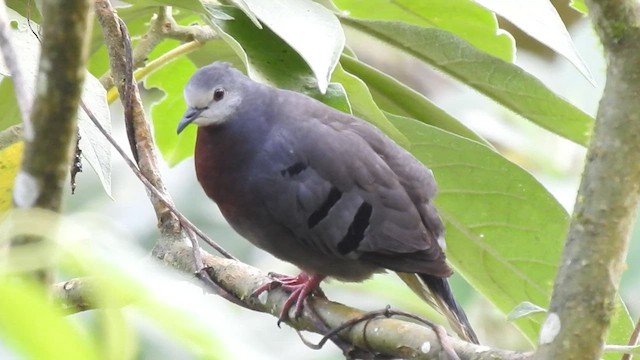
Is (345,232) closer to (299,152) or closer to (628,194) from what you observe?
(299,152)

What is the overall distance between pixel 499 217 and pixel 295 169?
0.35 meters

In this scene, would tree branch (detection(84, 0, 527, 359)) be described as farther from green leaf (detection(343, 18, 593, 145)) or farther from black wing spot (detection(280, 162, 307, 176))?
green leaf (detection(343, 18, 593, 145))

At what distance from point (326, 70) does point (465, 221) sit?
0.60 meters

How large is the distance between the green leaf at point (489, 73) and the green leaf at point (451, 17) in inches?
3.9

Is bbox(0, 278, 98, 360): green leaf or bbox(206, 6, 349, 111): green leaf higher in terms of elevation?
bbox(0, 278, 98, 360): green leaf

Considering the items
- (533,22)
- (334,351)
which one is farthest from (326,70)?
(334,351)

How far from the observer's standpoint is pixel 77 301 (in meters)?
1.26

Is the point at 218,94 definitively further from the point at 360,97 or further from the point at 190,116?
the point at 360,97

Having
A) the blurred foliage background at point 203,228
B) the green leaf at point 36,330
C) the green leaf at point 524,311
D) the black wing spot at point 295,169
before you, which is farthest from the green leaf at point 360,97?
the green leaf at point 36,330

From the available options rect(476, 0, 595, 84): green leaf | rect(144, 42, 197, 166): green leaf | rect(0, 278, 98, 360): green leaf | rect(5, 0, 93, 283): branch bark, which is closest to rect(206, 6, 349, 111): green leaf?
rect(476, 0, 595, 84): green leaf

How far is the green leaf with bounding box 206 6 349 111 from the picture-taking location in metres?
1.33

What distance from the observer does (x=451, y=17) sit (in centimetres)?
159

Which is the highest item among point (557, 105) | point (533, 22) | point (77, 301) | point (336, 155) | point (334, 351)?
point (533, 22)

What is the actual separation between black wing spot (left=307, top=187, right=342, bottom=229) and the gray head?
29 cm
